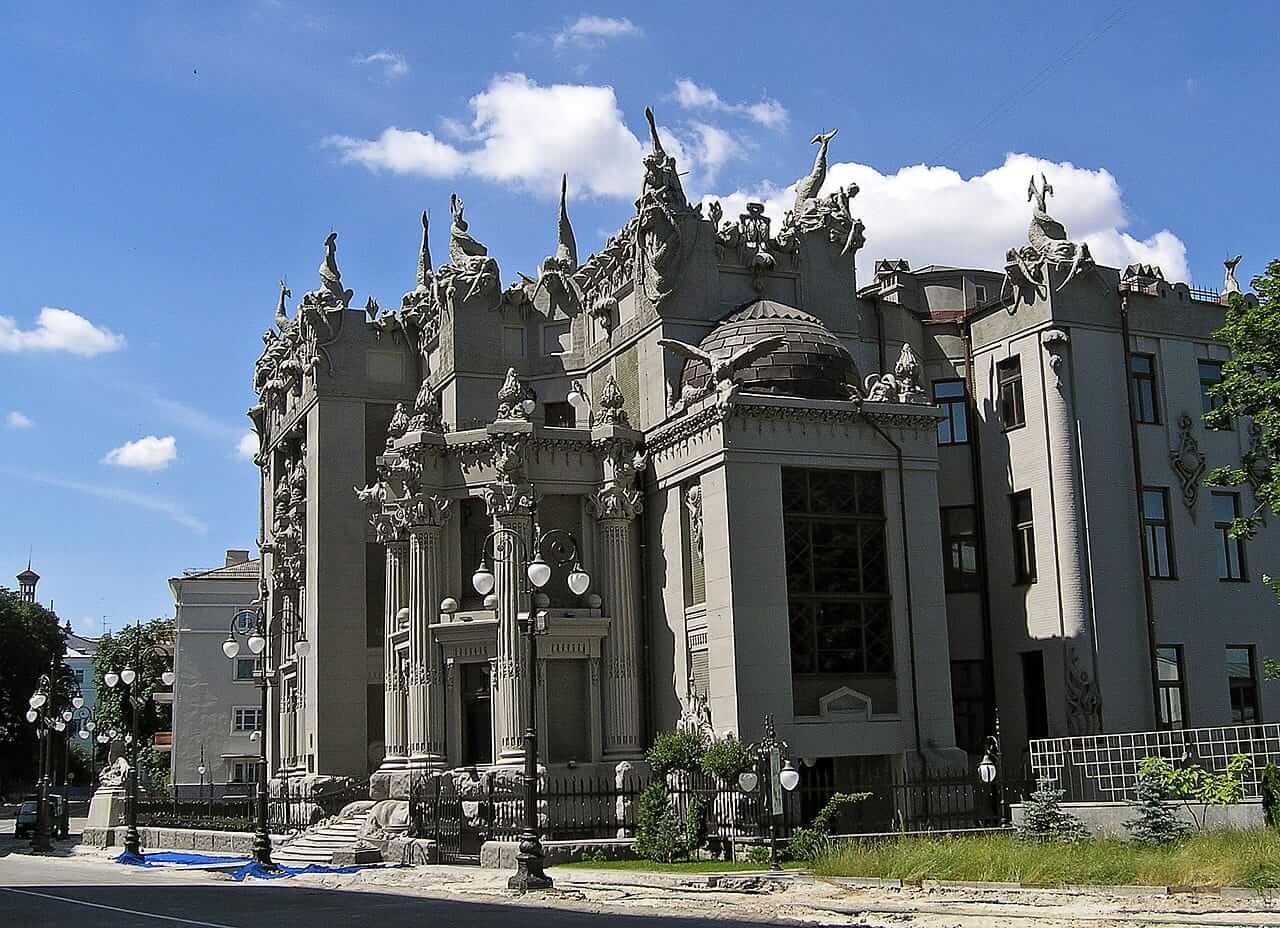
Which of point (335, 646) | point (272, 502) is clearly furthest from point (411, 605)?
point (272, 502)

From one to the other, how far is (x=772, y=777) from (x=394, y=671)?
14.2 metres

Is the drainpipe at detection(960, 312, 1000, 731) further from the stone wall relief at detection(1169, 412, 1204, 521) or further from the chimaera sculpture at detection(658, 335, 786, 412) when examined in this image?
the chimaera sculpture at detection(658, 335, 786, 412)

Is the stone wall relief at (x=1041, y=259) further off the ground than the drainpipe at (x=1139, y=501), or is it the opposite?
the stone wall relief at (x=1041, y=259)

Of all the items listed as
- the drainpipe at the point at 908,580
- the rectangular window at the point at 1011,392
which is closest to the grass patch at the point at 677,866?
the drainpipe at the point at 908,580

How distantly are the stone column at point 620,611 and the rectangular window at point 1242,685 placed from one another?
15888 mm

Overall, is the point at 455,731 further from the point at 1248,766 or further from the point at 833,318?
the point at 1248,766

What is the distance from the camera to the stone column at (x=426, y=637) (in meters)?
37.9

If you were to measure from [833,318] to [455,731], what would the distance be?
15944 millimetres

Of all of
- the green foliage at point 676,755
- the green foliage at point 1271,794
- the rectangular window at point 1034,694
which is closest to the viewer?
the green foliage at point 1271,794

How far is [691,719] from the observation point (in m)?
35.7

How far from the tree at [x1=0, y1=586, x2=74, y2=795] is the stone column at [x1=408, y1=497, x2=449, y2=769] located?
4800 centimetres

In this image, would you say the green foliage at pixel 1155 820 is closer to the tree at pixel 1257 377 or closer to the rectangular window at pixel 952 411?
the tree at pixel 1257 377

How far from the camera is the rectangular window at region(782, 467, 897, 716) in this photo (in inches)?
1390

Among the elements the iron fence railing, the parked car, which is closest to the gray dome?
the iron fence railing
